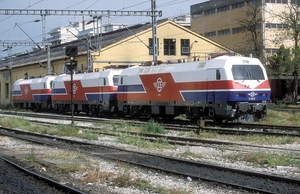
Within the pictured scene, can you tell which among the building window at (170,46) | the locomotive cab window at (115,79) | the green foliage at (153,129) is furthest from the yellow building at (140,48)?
the green foliage at (153,129)

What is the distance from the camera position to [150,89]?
27.9m

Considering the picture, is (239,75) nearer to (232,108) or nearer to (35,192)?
(232,108)

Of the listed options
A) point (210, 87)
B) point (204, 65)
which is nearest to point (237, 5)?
point (204, 65)

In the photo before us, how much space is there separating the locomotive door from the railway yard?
3131 millimetres

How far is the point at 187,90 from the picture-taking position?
2469cm

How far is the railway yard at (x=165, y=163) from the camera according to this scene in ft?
31.9

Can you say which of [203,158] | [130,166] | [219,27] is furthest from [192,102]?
[219,27]

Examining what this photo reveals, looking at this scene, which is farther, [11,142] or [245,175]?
[11,142]

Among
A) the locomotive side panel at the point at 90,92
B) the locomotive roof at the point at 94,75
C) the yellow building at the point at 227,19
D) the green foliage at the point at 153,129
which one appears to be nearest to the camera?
the green foliage at the point at 153,129

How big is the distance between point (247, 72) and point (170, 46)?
Result: 30155 millimetres

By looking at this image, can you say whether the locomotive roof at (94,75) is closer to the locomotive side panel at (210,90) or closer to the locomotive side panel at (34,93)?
the locomotive side panel at (34,93)

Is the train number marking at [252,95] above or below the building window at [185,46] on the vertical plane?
below

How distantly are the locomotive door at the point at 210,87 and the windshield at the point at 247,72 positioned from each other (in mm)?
1005

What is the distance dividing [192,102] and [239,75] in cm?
308
